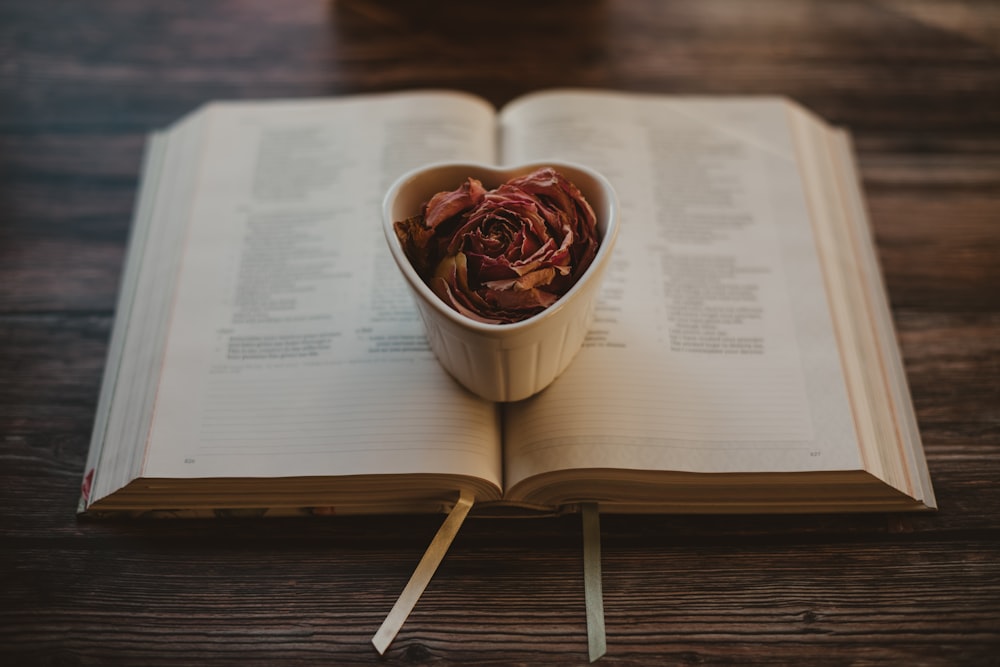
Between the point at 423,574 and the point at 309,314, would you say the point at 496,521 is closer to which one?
the point at 423,574

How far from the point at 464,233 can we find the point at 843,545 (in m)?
0.30

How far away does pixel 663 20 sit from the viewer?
708 mm

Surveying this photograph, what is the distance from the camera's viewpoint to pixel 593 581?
0.45m

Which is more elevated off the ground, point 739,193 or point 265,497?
point 739,193

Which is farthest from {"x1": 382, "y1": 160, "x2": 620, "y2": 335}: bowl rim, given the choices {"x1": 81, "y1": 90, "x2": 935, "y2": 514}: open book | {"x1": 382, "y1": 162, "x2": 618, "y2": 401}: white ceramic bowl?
{"x1": 81, "y1": 90, "x2": 935, "y2": 514}: open book

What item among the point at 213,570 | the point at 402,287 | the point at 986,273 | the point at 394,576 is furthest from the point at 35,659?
the point at 986,273

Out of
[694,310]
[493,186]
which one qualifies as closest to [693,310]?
[694,310]

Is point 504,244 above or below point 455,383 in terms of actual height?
above

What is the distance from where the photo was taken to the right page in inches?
17.9

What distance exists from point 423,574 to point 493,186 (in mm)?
234

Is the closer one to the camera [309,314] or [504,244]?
[504,244]

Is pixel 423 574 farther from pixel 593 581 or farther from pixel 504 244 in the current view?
pixel 504 244

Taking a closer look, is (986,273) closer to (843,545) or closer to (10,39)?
(843,545)

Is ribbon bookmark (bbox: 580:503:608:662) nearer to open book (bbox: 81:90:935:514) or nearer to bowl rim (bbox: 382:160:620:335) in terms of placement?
open book (bbox: 81:90:935:514)
